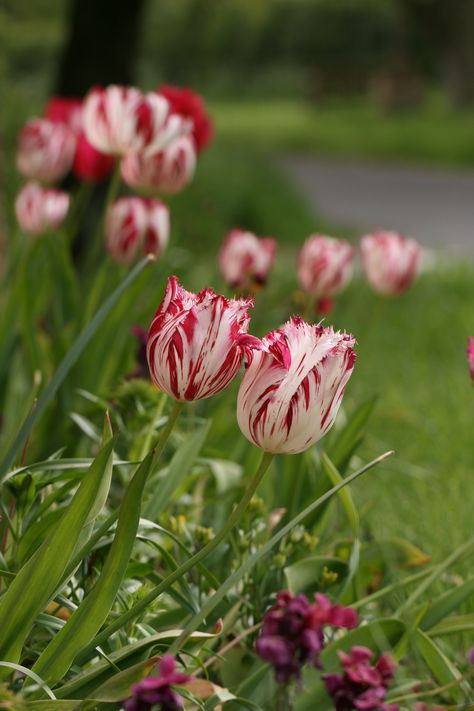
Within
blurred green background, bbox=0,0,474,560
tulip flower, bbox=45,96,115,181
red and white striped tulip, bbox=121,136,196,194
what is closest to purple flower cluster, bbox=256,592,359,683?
blurred green background, bbox=0,0,474,560

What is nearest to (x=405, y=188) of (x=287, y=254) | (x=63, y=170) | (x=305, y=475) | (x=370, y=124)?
(x=287, y=254)

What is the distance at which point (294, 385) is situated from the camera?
1.15 metres

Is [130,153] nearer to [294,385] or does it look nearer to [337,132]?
[294,385]

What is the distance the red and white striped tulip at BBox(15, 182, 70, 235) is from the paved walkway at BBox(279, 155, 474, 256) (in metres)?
6.19

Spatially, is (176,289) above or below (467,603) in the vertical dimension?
above

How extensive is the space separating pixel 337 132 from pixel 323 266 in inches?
761

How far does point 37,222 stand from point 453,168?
48.6ft

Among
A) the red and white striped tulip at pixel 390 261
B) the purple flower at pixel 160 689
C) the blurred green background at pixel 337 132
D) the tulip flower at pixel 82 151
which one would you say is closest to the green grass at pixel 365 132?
the blurred green background at pixel 337 132

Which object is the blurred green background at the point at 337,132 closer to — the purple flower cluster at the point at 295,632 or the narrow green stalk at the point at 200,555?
the narrow green stalk at the point at 200,555

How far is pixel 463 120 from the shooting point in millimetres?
20688

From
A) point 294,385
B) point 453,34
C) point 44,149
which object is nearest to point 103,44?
point 44,149

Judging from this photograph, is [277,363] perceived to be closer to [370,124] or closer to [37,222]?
[37,222]

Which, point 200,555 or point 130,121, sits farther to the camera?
point 130,121

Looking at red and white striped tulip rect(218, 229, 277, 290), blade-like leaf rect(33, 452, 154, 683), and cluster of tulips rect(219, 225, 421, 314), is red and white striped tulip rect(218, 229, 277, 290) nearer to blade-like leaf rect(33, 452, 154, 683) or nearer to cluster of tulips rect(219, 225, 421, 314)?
cluster of tulips rect(219, 225, 421, 314)
